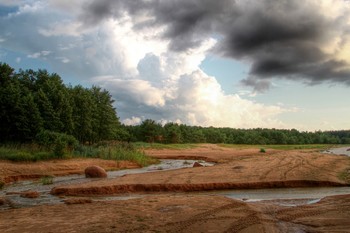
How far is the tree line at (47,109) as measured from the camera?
131ft

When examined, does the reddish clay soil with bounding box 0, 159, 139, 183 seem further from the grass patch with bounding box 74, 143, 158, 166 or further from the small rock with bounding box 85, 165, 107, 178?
the small rock with bounding box 85, 165, 107, 178

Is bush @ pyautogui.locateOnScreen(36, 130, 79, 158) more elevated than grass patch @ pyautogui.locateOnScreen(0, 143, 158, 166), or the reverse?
bush @ pyautogui.locateOnScreen(36, 130, 79, 158)

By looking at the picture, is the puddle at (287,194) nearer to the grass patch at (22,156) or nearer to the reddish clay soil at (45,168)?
the reddish clay soil at (45,168)

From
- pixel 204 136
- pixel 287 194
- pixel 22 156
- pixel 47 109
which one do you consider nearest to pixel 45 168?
pixel 22 156

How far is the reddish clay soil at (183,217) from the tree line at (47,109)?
96.7ft

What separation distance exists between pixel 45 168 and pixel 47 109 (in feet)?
56.8

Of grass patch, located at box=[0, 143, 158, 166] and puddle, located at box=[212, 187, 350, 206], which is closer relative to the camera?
puddle, located at box=[212, 187, 350, 206]

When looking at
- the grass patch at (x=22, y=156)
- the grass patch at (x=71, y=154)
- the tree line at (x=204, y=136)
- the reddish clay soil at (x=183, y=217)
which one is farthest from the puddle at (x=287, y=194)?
the tree line at (x=204, y=136)

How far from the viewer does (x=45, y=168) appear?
2908 centimetres

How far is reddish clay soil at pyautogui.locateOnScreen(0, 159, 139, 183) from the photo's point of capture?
26.1m

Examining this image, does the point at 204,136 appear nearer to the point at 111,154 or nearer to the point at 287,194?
the point at 111,154

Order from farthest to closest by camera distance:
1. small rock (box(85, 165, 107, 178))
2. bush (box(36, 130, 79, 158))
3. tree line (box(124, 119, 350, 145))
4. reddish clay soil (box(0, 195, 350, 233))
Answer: tree line (box(124, 119, 350, 145)) < bush (box(36, 130, 79, 158)) < small rock (box(85, 165, 107, 178)) < reddish clay soil (box(0, 195, 350, 233))

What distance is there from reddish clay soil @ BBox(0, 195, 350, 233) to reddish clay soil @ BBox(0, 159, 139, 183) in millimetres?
14152

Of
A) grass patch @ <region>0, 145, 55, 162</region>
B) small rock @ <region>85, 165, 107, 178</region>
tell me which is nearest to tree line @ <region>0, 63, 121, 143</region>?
grass patch @ <region>0, 145, 55, 162</region>
